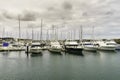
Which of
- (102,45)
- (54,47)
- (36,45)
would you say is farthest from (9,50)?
(102,45)

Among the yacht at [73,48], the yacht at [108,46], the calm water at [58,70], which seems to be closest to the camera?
the calm water at [58,70]

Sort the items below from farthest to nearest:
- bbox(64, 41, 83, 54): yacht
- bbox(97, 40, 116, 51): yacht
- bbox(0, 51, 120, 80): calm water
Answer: bbox(97, 40, 116, 51): yacht, bbox(64, 41, 83, 54): yacht, bbox(0, 51, 120, 80): calm water

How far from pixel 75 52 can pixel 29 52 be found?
63.5 feet

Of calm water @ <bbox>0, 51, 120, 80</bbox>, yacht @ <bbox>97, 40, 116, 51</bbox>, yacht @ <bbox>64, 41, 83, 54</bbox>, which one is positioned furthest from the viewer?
yacht @ <bbox>97, 40, 116, 51</bbox>

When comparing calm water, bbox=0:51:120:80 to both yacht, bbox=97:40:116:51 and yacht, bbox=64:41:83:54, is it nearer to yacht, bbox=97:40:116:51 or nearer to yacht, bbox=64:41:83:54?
yacht, bbox=64:41:83:54

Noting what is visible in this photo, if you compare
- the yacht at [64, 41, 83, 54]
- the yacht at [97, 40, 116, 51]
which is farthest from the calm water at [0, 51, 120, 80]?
the yacht at [97, 40, 116, 51]

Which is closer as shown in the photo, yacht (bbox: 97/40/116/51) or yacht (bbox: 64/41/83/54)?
yacht (bbox: 64/41/83/54)

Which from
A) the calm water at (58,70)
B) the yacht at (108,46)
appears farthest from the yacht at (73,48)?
the calm water at (58,70)

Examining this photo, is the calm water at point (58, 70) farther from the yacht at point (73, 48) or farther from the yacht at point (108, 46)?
the yacht at point (108, 46)

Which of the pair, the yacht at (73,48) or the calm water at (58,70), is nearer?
the calm water at (58,70)

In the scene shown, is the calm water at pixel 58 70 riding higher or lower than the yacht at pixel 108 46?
lower

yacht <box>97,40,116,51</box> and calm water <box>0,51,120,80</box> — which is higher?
yacht <box>97,40,116,51</box>

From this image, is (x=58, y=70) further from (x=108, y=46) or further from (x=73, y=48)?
(x=108, y=46)

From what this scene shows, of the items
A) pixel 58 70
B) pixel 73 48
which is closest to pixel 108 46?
pixel 73 48
